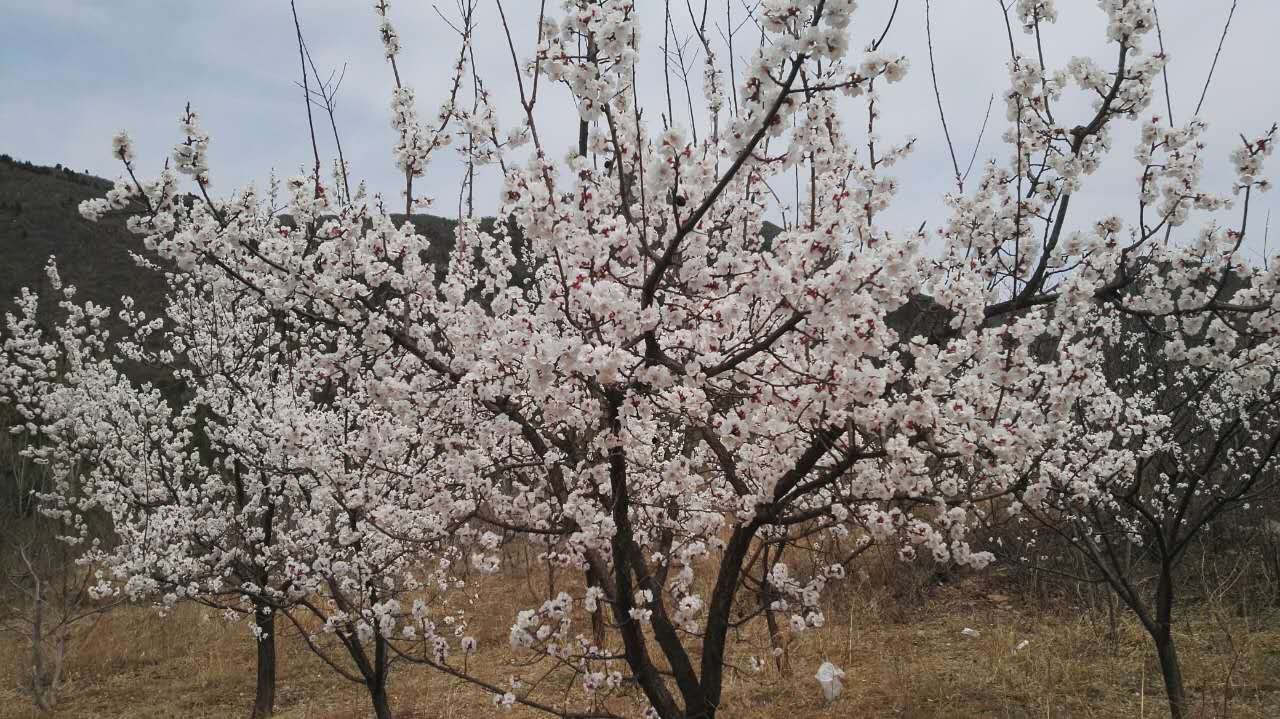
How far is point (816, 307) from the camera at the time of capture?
2.56 metres

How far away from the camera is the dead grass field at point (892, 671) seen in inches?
236

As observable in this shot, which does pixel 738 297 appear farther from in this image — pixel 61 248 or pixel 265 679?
pixel 61 248

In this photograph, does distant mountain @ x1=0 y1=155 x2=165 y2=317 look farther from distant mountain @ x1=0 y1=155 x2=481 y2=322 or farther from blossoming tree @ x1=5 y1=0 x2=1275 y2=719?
blossoming tree @ x1=5 y1=0 x2=1275 y2=719

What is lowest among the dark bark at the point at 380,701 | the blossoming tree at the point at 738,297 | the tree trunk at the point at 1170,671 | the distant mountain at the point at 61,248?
the dark bark at the point at 380,701

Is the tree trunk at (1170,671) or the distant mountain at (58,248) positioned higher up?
the distant mountain at (58,248)

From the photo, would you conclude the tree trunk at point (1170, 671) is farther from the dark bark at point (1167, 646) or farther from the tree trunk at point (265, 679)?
the tree trunk at point (265, 679)

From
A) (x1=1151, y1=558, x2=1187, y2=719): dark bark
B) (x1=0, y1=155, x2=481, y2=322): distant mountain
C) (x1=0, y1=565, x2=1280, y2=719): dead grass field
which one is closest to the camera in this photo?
(x1=1151, y1=558, x2=1187, y2=719): dark bark

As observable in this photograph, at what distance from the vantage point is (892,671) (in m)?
7.07

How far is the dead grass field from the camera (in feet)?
19.7

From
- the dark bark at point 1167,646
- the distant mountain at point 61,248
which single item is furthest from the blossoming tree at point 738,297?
the distant mountain at point 61,248

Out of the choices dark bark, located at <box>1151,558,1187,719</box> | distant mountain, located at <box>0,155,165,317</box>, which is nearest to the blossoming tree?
dark bark, located at <box>1151,558,1187,719</box>

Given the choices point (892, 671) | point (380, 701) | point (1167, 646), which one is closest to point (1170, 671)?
point (1167, 646)

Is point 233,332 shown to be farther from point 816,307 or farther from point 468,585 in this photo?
point 816,307

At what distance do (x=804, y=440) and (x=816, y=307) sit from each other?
91cm
